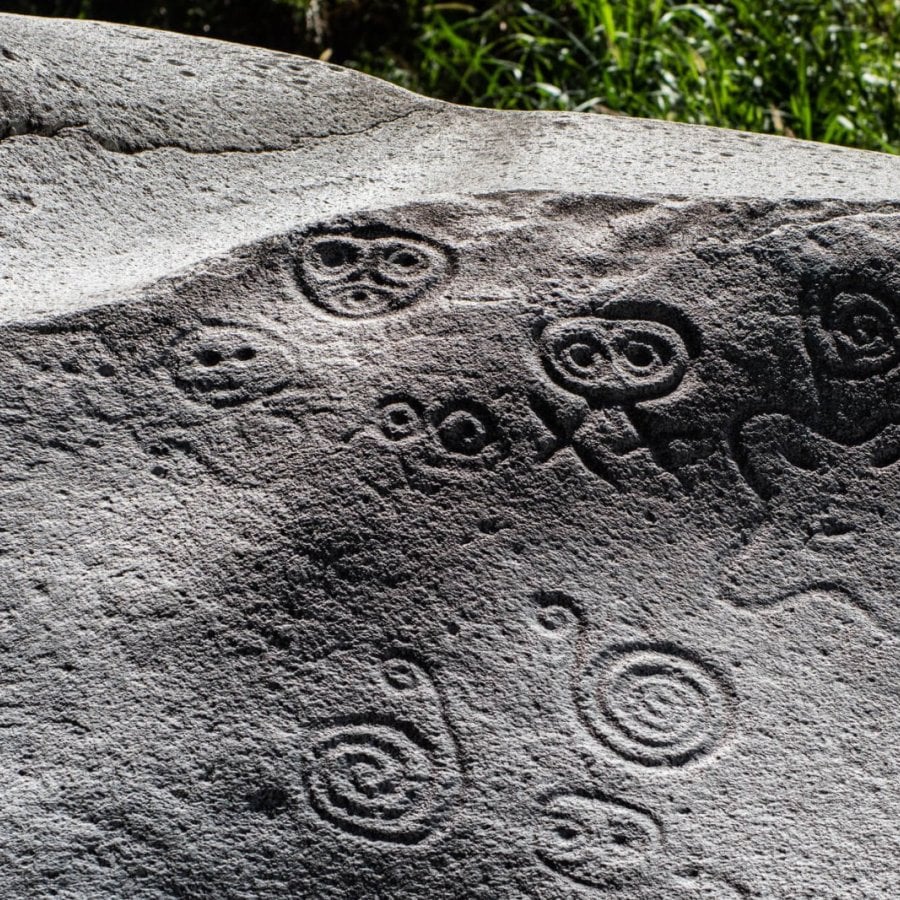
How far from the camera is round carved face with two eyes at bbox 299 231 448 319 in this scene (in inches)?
60.9

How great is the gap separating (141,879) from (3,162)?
0.94 m

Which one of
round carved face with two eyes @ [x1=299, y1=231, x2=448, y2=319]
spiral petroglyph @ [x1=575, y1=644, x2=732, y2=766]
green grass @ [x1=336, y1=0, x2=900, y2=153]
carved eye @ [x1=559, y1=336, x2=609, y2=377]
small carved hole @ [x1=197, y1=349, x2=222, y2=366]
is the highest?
green grass @ [x1=336, y1=0, x2=900, y2=153]

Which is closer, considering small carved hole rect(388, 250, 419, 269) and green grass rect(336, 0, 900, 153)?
small carved hole rect(388, 250, 419, 269)

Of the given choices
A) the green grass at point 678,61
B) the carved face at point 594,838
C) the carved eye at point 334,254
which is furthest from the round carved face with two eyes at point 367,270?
the green grass at point 678,61

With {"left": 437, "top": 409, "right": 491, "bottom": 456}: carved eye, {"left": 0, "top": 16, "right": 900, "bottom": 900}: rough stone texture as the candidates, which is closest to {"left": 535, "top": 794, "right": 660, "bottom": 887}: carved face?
{"left": 0, "top": 16, "right": 900, "bottom": 900}: rough stone texture

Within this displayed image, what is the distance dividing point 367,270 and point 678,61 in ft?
5.84

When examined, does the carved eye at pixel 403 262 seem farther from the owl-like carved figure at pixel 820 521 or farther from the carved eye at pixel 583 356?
the owl-like carved figure at pixel 820 521

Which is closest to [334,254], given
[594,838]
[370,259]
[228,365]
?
[370,259]

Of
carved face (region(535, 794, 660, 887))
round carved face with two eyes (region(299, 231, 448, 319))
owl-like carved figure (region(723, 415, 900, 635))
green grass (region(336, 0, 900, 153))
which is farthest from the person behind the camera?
green grass (region(336, 0, 900, 153))

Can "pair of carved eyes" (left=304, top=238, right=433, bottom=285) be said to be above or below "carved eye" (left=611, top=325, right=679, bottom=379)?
above

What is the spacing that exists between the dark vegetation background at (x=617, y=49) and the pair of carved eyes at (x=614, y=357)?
1581 millimetres

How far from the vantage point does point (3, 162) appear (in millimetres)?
1749

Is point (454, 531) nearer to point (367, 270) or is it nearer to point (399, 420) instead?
point (399, 420)

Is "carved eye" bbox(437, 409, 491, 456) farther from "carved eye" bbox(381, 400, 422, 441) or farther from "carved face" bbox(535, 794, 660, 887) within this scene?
"carved face" bbox(535, 794, 660, 887)
